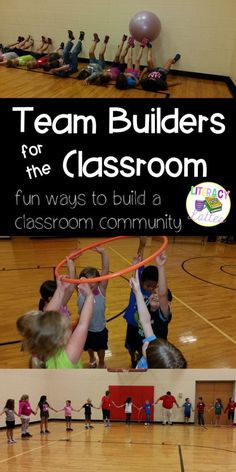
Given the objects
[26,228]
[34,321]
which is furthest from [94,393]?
[34,321]

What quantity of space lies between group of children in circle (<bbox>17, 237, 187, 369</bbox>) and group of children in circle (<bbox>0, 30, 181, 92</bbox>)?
1354 mm

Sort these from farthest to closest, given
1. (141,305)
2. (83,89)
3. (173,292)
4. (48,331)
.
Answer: (173,292), (83,89), (141,305), (48,331)

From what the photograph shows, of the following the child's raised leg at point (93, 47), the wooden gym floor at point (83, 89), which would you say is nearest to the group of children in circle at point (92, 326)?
the wooden gym floor at point (83, 89)

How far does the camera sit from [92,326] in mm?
1232

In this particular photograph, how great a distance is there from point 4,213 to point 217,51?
198 cm

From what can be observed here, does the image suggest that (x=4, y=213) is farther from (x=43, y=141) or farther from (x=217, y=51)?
(x=217, y=51)

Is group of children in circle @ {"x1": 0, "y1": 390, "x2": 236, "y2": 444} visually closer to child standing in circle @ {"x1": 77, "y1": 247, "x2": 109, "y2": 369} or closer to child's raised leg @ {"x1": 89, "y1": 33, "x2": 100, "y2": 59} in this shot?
child standing in circle @ {"x1": 77, "y1": 247, "x2": 109, "y2": 369}

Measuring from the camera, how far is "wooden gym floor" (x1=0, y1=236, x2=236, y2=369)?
1.65 m

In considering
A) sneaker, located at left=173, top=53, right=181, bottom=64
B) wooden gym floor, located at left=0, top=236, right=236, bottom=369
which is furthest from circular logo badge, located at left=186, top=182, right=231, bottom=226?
sneaker, located at left=173, top=53, right=181, bottom=64

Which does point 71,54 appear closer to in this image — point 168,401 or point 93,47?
point 93,47

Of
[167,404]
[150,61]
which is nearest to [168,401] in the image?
[167,404]

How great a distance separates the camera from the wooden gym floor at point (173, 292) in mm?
1646

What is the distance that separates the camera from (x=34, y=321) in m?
0.63

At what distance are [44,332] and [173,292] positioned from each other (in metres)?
1.85
